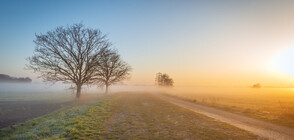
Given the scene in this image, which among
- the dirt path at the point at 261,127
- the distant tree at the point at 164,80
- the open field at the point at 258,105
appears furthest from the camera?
the distant tree at the point at 164,80

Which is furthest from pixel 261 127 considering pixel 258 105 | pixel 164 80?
pixel 164 80

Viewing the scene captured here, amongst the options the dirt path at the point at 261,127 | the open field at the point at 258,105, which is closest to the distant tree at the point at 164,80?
the open field at the point at 258,105

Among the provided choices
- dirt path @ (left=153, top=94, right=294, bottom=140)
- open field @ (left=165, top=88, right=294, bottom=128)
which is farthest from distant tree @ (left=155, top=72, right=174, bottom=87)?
dirt path @ (left=153, top=94, right=294, bottom=140)

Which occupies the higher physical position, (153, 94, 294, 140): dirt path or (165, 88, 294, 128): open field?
(153, 94, 294, 140): dirt path

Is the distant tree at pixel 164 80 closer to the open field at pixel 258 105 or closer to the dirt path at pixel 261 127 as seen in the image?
the open field at pixel 258 105

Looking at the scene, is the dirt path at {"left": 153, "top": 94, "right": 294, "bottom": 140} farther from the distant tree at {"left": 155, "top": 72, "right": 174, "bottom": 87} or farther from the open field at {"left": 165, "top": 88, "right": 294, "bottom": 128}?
the distant tree at {"left": 155, "top": 72, "right": 174, "bottom": 87}

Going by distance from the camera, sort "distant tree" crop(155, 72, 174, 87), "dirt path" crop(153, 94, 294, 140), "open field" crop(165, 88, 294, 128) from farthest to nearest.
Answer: "distant tree" crop(155, 72, 174, 87) < "open field" crop(165, 88, 294, 128) < "dirt path" crop(153, 94, 294, 140)

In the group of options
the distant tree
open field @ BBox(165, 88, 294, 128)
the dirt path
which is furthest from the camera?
the distant tree

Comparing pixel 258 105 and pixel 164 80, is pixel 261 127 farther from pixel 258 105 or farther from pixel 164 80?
pixel 164 80

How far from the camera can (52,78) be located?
60.0 ft

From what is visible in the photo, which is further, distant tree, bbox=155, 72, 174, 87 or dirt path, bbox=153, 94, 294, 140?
distant tree, bbox=155, 72, 174, 87

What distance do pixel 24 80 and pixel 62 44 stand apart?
15400cm

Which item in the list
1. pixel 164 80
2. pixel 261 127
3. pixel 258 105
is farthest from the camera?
pixel 164 80

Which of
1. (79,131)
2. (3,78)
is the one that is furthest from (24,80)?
(79,131)
